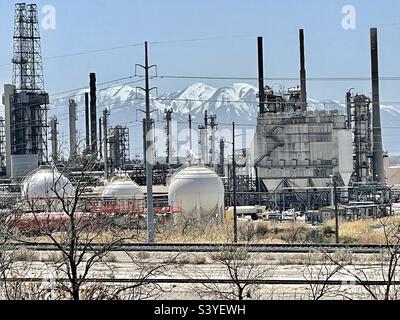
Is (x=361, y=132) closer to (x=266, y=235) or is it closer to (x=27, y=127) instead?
(x=266, y=235)

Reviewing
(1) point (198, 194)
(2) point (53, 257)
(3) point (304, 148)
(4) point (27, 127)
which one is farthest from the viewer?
(3) point (304, 148)

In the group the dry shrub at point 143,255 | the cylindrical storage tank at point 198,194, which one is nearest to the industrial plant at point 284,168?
the cylindrical storage tank at point 198,194

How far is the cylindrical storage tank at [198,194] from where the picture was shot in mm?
15625

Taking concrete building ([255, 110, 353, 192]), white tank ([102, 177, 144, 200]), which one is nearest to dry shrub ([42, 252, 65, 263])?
white tank ([102, 177, 144, 200])

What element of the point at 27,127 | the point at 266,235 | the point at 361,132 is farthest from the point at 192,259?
the point at 361,132

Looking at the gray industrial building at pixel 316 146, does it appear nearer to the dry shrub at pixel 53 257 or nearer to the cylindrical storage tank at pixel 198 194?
the cylindrical storage tank at pixel 198 194

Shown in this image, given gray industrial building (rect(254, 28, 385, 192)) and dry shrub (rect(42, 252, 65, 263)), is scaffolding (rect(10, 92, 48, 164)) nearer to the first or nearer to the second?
dry shrub (rect(42, 252, 65, 263))

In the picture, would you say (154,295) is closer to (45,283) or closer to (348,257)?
(45,283)

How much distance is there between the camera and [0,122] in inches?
681

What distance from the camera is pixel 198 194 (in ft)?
51.5

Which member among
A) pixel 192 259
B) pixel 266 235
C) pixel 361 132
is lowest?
pixel 266 235
